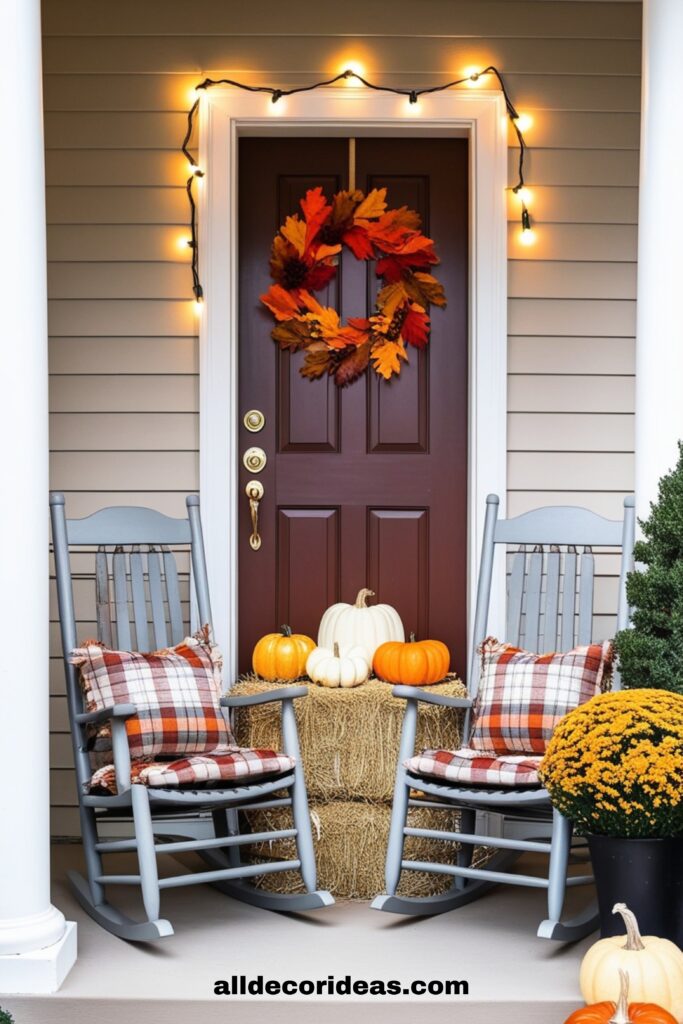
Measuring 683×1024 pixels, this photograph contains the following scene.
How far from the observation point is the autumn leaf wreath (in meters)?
3.66

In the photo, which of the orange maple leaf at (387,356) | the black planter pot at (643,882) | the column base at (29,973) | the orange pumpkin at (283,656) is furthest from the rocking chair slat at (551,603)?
the column base at (29,973)

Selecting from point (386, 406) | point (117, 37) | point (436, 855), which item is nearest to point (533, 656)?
point (436, 855)

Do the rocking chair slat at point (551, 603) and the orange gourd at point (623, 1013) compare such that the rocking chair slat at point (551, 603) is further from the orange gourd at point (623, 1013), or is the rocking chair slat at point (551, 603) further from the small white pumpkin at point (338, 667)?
the orange gourd at point (623, 1013)

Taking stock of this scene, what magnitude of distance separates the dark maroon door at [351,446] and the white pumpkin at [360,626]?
221 mm

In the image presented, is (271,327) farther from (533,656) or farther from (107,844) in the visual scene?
(107,844)

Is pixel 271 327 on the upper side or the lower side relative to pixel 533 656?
upper

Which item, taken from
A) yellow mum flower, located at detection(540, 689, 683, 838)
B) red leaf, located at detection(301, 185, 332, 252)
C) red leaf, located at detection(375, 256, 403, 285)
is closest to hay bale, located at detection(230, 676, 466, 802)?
yellow mum flower, located at detection(540, 689, 683, 838)

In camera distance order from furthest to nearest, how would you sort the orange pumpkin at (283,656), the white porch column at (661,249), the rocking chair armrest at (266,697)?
the orange pumpkin at (283,656), the rocking chair armrest at (266,697), the white porch column at (661,249)

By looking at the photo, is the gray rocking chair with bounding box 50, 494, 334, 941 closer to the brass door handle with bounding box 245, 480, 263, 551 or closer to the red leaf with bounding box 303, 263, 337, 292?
the brass door handle with bounding box 245, 480, 263, 551

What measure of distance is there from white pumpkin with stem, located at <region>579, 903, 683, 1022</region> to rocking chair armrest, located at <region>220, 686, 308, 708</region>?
0.96 meters

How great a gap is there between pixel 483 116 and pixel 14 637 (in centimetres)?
224

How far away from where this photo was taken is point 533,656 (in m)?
3.10

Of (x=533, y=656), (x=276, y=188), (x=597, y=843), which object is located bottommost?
(x=597, y=843)

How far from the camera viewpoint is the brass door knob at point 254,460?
3652mm
